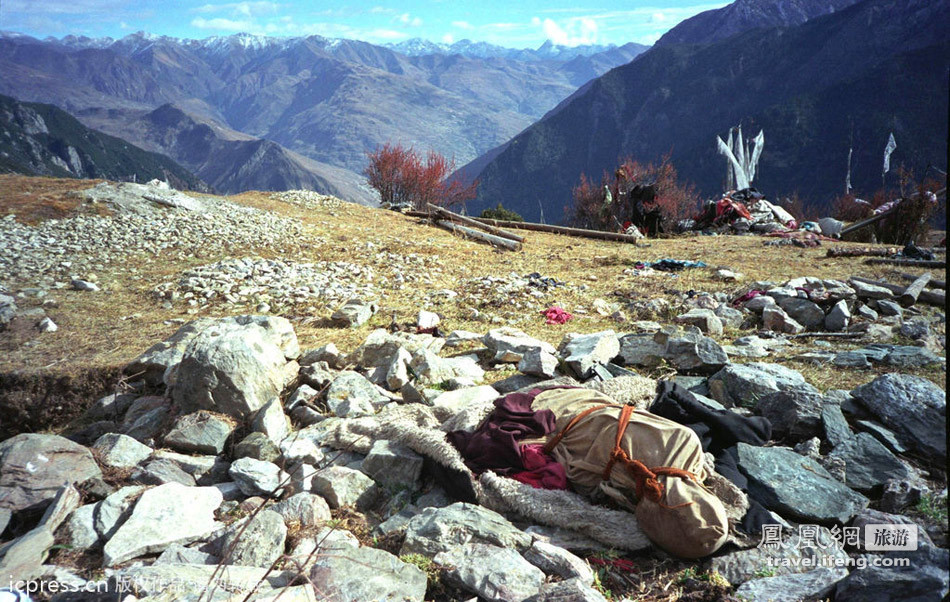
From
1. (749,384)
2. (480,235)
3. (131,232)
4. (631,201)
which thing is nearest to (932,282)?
(749,384)

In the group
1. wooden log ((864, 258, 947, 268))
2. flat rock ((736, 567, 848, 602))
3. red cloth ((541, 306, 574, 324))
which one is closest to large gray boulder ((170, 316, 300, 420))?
flat rock ((736, 567, 848, 602))

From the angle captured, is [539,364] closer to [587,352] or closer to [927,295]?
[587,352]

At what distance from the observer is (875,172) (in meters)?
66.8

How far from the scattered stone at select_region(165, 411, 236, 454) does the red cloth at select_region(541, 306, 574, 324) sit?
4.25 meters

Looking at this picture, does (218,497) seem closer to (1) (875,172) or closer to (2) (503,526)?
(2) (503,526)

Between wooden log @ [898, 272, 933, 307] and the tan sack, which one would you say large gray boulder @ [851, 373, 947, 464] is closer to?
the tan sack

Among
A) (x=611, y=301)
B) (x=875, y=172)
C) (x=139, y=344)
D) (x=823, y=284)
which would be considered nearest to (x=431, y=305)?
(x=611, y=301)

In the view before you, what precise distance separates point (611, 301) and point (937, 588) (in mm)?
6030

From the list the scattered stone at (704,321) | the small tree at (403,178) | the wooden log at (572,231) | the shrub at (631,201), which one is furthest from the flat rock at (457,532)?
the small tree at (403,178)

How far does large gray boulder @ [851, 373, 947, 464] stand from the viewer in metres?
3.15

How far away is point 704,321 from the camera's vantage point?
5.96 meters

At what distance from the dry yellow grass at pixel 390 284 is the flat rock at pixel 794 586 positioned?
2508 millimetres

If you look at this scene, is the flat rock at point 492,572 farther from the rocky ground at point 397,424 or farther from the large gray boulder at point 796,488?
the large gray boulder at point 796,488

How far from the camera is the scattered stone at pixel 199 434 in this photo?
3680 millimetres
